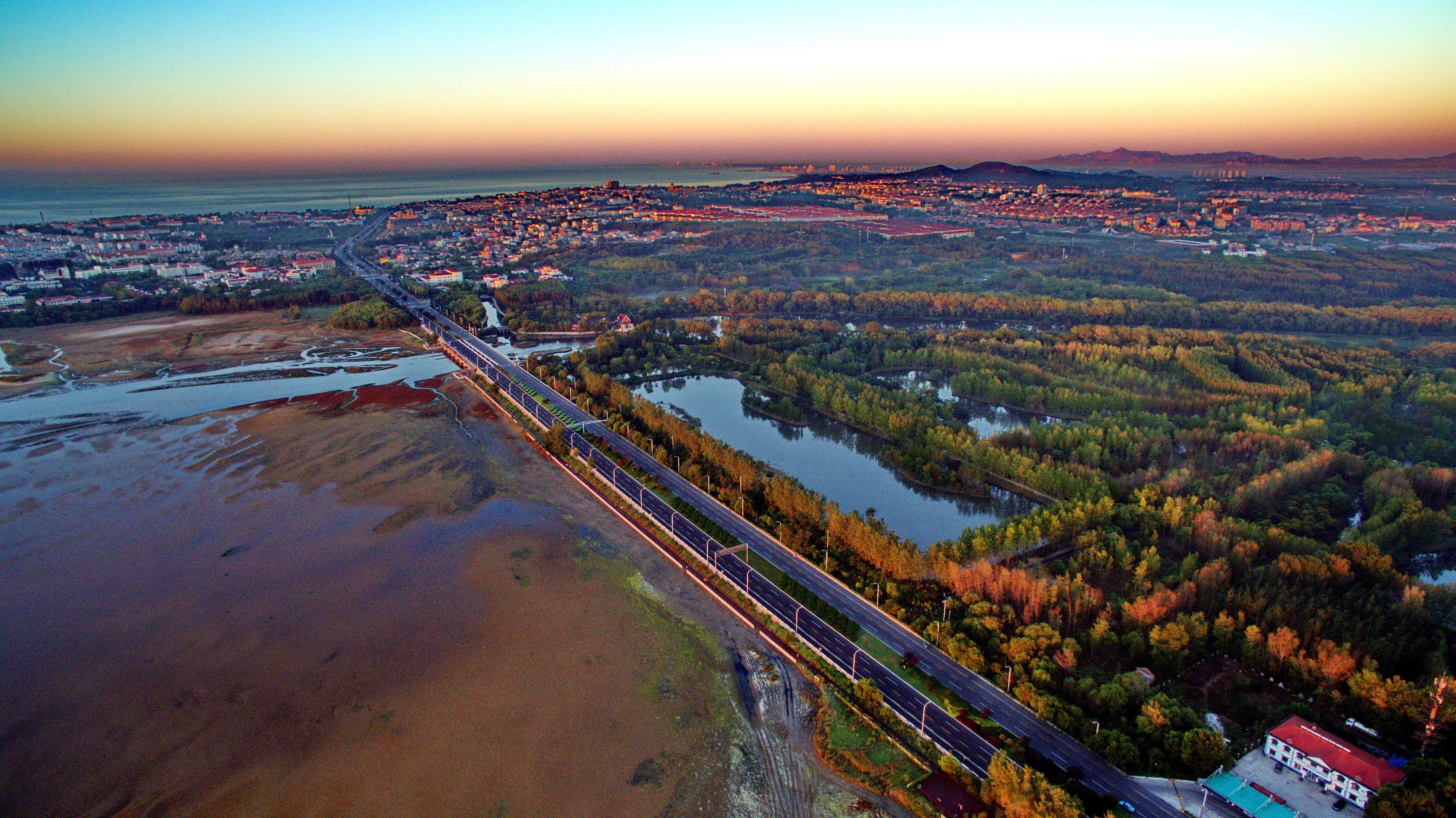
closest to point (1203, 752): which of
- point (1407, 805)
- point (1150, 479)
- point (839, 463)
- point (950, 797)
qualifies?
point (1407, 805)

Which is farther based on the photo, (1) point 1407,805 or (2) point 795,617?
(2) point 795,617

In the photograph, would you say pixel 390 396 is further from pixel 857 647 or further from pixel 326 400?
pixel 857 647

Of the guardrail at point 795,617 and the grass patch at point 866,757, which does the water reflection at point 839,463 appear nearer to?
the guardrail at point 795,617

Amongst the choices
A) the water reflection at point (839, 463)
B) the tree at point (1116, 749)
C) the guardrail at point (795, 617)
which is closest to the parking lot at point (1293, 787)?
the tree at point (1116, 749)

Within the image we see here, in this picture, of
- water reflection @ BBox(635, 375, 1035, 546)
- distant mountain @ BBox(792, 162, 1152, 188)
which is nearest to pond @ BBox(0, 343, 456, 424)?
water reflection @ BBox(635, 375, 1035, 546)

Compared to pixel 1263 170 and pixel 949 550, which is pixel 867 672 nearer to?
pixel 949 550

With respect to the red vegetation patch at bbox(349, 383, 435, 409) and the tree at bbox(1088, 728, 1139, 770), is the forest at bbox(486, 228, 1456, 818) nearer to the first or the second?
the tree at bbox(1088, 728, 1139, 770)
